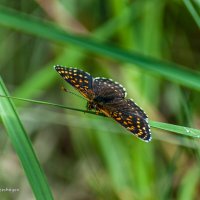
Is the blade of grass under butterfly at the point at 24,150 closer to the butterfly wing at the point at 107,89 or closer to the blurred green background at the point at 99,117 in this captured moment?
the butterfly wing at the point at 107,89

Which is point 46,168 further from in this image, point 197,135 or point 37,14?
point 197,135

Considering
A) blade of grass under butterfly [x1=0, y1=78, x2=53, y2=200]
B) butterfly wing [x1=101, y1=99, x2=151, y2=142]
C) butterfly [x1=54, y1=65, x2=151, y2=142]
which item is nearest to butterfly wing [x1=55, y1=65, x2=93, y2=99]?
butterfly [x1=54, y1=65, x2=151, y2=142]

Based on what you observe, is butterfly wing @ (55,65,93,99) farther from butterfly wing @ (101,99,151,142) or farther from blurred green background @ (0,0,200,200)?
blurred green background @ (0,0,200,200)

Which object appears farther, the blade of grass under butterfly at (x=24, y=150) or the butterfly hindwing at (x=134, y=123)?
the butterfly hindwing at (x=134, y=123)

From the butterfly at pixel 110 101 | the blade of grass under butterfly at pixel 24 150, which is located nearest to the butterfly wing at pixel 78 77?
the butterfly at pixel 110 101

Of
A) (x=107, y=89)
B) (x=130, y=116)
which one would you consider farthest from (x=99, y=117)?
(x=130, y=116)

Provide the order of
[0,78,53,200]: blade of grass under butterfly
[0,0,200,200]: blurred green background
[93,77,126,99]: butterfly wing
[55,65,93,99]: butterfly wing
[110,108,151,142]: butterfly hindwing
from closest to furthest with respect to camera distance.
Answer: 1. [0,78,53,200]: blade of grass under butterfly
2. [110,108,151,142]: butterfly hindwing
3. [55,65,93,99]: butterfly wing
4. [93,77,126,99]: butterfly wing
5. [0,0,200,200]: blurred green background
